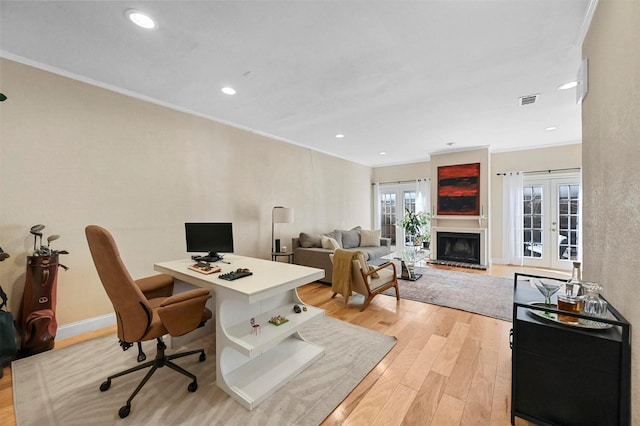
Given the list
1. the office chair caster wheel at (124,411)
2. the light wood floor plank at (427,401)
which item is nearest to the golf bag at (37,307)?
the office chair caster wheel at (124,411)

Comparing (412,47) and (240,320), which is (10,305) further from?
(412,47)

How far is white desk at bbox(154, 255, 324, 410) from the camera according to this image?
171 centimetres

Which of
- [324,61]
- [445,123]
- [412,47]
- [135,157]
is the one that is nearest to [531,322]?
[412,47]

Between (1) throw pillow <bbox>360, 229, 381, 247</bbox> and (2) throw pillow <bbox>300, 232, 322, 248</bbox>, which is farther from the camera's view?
(1) throw pillow <bbox>360, 229, 381, 247</bbox>

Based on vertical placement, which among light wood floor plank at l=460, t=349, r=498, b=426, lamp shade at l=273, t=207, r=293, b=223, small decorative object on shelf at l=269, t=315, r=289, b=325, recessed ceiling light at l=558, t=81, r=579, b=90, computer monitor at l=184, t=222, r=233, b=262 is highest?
recessed ceiling light at l=558, t=81, r=579, b=90

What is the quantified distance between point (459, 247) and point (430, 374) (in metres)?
4.64

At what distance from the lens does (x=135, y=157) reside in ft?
9.86

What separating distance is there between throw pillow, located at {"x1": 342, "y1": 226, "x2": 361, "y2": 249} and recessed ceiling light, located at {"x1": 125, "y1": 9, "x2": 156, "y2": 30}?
15.8 ft

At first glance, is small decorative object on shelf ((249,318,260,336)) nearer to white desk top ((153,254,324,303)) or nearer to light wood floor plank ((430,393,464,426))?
white desk top ((153,254,324,303))

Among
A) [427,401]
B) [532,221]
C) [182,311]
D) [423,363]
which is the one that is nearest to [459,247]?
[532,221]

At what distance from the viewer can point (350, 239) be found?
19.8 feet

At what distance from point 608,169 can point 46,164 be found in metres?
4.43

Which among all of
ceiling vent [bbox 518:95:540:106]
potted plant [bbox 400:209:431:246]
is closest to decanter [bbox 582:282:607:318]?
ceiling vent [bbox 518:95:540:106]

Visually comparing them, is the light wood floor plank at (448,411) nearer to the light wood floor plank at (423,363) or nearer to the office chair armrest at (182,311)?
the light wood floor plank at (423,363)
